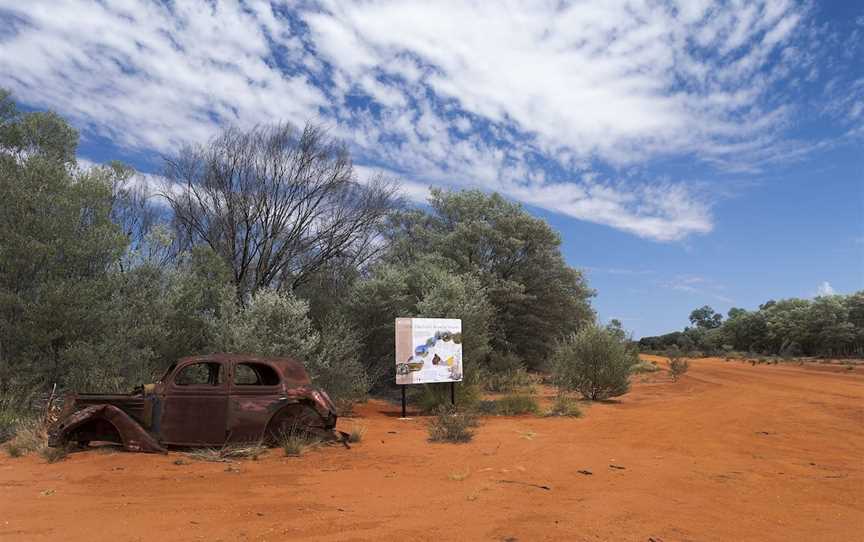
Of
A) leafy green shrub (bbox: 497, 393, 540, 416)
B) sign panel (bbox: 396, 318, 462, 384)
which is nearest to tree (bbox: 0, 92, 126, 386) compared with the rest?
sign panel (bbox: 396, 318, 462, 384)

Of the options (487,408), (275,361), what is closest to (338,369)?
(487,408)

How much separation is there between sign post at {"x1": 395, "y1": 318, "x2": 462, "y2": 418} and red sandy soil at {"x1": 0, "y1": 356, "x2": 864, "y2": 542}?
3.14 m

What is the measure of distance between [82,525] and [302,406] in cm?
440

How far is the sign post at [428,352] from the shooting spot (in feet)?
49.9

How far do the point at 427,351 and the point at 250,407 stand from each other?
6889 mm

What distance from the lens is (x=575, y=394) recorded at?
2005 centimetres

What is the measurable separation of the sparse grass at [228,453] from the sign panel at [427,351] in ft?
20.8

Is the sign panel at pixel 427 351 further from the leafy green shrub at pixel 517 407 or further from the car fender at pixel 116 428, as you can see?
the car fender at pixel 116 428

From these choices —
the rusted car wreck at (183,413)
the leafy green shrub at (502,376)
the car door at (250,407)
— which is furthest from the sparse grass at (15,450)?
the leafy green shrub at (502,376)

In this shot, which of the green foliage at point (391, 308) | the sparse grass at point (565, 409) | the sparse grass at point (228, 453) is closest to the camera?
the sparse grass at point (228, 453)

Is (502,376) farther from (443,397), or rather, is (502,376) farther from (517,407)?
(517,407)

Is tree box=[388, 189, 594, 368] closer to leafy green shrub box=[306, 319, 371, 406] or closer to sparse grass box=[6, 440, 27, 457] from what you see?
leafy green shrub box=[306, 319, 371, 406]

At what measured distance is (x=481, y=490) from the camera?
6934 mm

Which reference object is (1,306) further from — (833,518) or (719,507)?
(833,518)
